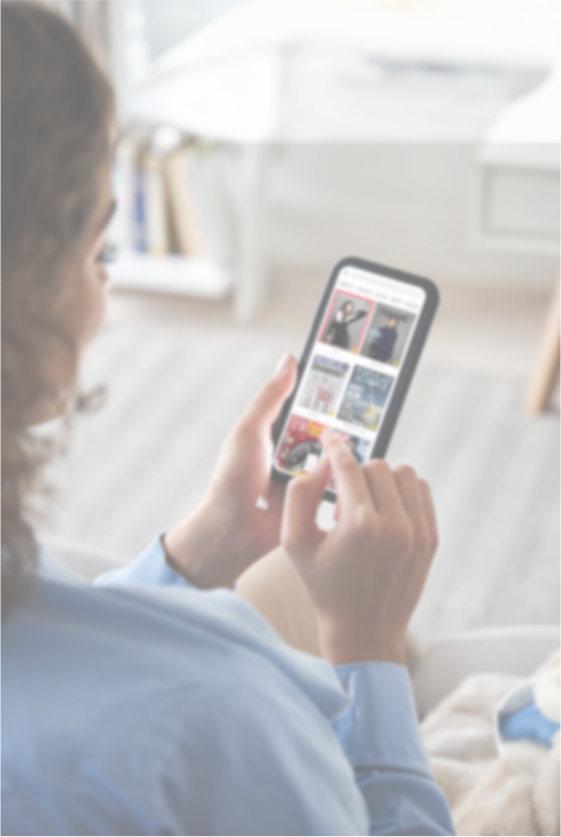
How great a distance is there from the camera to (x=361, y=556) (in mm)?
472

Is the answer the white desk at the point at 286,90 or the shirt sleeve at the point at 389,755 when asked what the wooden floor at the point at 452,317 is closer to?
the white desk at the point at 286,90

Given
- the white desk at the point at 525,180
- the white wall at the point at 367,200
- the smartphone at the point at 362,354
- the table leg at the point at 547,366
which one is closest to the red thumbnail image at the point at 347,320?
the smartphone at the point at 362,354

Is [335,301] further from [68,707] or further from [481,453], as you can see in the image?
[481,453]

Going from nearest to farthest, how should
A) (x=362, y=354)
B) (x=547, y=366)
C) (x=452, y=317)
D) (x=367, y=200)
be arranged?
(x=362, y=354), (x=547, y=366), (x=452, y=317), (x=367, y=200)

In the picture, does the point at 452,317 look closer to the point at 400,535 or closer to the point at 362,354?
the point at 362,354

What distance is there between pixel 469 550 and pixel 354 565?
0.92 meters

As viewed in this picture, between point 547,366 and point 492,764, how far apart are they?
103 cm

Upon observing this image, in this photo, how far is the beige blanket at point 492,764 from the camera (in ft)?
1.86

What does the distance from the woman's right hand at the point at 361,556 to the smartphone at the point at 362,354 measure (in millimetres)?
82

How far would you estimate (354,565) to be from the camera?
1.55 feet

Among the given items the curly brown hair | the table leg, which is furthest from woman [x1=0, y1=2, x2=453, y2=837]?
the table leg

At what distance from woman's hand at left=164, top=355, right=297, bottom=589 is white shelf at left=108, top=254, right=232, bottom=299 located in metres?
1.40

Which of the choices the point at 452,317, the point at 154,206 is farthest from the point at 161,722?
the point at 154,206

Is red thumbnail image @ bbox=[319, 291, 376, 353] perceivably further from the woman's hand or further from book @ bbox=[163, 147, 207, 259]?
book @ bbox=[163, 147, 207, 259]
